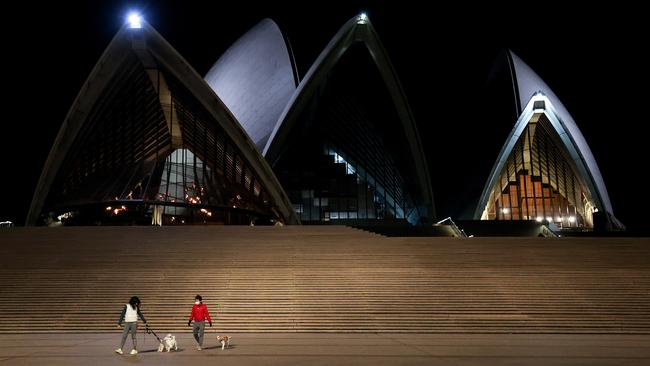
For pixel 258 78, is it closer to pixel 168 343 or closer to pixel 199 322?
pixel 199 322

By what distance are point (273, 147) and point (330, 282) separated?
654 inches

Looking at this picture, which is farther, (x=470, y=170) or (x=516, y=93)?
(x=470, y=170)

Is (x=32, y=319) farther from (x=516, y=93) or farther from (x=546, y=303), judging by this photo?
(x=516, y=93)

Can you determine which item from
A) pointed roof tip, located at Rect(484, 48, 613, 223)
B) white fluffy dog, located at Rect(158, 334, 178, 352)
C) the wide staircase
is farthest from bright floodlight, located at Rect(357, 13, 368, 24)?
white fluffy dog, located at Rect(158, 334, 178, 352)

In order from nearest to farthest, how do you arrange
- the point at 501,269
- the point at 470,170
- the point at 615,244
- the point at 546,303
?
the point at 546,303 → the point at 501,269 → the point at 615,244 → the point at 470,170

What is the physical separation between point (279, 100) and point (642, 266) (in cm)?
2071

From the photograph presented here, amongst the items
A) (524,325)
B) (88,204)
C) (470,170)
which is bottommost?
(524,325)

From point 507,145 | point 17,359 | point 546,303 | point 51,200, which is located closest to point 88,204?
point 51,200

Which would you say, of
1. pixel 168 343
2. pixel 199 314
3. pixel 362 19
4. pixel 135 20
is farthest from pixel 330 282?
pixel 362 19

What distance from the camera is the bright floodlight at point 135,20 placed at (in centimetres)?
2084

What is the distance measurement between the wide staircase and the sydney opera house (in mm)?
9064

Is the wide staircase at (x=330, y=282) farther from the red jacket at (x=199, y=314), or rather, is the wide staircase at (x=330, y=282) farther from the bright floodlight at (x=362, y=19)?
the bright floodlight at (x=362, y=19)

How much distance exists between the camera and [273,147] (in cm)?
2686

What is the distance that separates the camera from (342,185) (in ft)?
99.8
